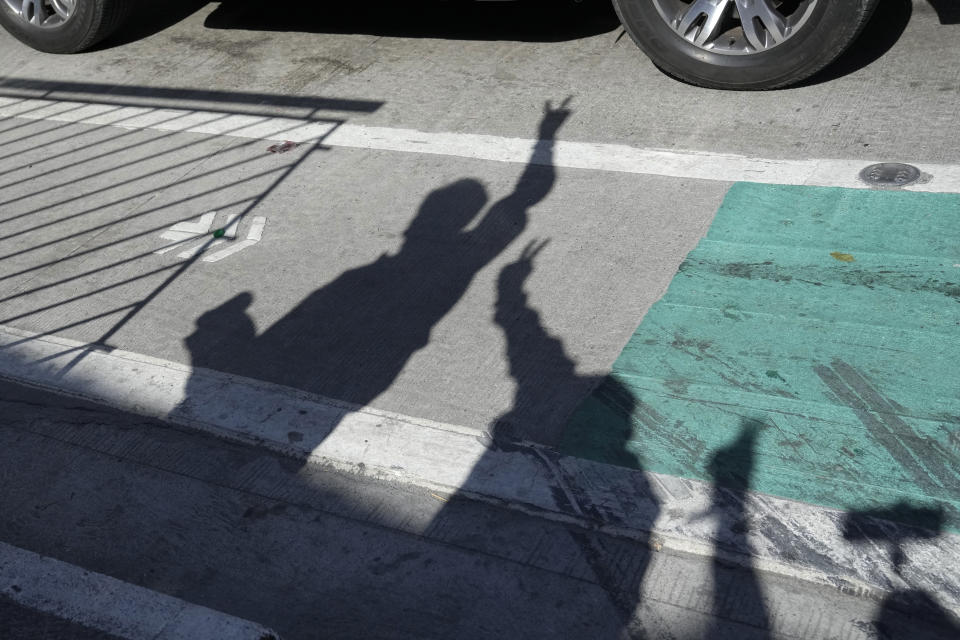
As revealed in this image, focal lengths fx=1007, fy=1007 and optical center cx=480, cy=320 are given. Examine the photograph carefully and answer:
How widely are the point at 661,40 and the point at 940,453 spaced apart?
392 centimetres

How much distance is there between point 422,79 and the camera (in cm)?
775

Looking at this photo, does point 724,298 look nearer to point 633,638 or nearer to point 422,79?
point 633,638

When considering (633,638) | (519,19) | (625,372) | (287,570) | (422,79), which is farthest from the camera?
(519,19)

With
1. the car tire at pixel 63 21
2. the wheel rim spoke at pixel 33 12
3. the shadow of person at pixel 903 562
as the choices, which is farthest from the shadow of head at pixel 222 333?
the wheel rim spoke at pixel 33 12

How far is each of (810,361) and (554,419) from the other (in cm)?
121

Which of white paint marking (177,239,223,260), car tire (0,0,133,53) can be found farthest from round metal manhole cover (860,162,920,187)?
car tire (0,0,133,53)

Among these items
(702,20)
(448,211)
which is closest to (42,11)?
(448,211)

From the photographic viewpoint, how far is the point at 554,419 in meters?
4.46

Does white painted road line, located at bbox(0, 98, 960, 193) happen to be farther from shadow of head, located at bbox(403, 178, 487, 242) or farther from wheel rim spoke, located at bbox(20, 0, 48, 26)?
wheel rim spoke, located at bbox(20, 0, 48, 26)

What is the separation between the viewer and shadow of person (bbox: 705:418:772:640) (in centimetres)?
350

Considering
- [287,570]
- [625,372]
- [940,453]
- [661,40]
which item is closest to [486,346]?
[625,372]

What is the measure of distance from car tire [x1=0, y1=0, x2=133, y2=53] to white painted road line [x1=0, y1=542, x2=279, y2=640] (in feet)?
19.5

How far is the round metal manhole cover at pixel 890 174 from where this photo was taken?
577 cm

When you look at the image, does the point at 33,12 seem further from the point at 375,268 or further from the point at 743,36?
the point at 743,36
